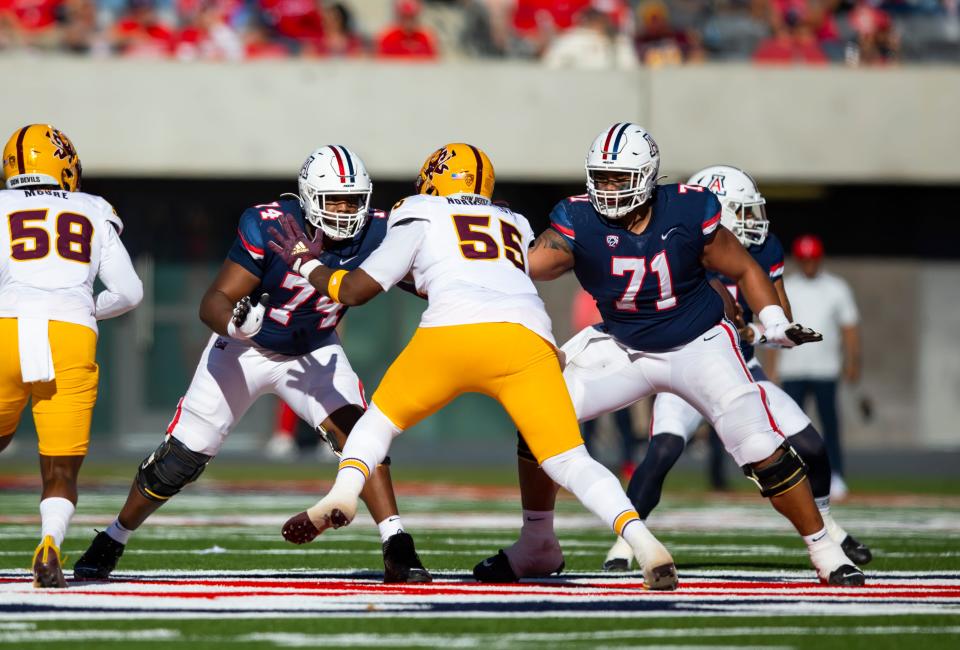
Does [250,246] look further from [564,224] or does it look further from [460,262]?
[564,224]

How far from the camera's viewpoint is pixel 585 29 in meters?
19.7

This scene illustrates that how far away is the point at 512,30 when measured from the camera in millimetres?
20516

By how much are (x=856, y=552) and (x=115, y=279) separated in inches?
141

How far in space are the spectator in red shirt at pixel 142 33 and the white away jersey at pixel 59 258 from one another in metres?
12.8

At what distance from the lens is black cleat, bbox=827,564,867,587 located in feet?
22.0

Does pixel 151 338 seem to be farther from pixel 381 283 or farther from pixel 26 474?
pixel 381 283

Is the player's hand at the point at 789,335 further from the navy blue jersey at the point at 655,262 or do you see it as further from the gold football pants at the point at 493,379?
the gold football pants at the point at 493,379

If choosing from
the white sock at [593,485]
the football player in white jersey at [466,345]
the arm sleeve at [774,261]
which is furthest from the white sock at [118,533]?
the arm sleeve at [774,261]

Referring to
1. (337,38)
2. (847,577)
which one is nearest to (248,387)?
(847,577)

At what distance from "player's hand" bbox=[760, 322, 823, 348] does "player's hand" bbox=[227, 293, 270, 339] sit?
2.00m

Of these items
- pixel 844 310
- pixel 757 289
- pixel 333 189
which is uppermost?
pixel 333 189

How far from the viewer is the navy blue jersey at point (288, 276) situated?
23.0 ft

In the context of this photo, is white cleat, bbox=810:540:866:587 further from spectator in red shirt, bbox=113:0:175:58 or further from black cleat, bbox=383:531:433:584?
spectator in red shirt, bbox=113:0:175:58

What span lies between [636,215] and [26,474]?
33.9 ft
